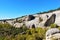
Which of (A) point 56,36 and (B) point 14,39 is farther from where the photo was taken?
(B) point 14,39

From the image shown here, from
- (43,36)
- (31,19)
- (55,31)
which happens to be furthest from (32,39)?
(31,19)

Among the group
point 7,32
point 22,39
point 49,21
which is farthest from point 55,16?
point 22,39

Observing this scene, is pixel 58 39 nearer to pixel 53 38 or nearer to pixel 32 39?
pixel 53 38

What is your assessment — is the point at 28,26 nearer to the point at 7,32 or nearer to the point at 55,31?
the point at 7,32

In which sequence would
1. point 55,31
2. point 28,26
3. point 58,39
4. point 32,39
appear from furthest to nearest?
point 28,26 < point 32,39 < point 55,31 < point 58,39

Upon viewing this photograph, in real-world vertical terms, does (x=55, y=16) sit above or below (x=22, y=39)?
above

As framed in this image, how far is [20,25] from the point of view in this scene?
1366 inches

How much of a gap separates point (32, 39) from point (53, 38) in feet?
13.7

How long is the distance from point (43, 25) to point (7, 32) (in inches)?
261

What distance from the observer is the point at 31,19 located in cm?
3734

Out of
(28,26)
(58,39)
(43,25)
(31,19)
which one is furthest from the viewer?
(31,19)

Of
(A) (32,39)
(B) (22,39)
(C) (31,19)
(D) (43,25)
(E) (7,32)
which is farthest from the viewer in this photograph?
(C) (31,19)

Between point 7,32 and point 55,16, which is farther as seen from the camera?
point 55,16

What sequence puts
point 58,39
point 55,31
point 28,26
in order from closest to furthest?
point 58,39 → point 55,31 → point 28,26
